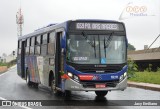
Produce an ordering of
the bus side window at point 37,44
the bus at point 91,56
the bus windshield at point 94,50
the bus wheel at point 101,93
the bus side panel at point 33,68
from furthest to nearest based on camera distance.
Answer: the bus side panel at point 33,68
the bus side window at point 37,44
the bus wheel at point 101,93
the bus windshield at point 94,50
the bus at point 91,56

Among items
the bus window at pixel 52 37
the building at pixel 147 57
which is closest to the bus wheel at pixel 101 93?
the bus window at pixel 52 37

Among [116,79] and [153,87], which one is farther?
[153,87]

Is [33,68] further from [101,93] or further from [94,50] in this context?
[94,50]

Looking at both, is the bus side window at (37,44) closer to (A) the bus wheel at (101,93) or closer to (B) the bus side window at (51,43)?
(B) the bus side window at (51,43)

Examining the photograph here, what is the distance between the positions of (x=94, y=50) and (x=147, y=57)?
3364 cm

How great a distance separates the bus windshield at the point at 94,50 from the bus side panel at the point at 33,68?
6269mm

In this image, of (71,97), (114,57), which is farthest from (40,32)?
(114,57)

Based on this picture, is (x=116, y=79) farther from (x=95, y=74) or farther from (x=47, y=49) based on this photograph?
(x=47, y=49)

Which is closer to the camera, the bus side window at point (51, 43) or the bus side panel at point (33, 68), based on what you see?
the bus side window at point (51, 43)

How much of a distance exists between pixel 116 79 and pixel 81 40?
1.81m

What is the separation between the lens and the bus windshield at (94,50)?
15867 mm

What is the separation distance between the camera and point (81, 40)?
52.6ft

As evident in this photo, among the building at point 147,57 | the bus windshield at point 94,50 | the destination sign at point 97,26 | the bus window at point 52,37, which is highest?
the destination sign at point 97,26

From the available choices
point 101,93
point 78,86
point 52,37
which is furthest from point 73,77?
point 52,37
